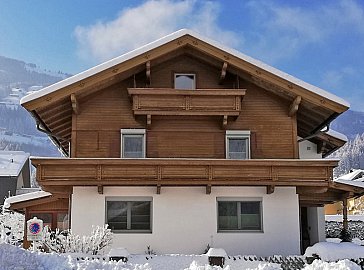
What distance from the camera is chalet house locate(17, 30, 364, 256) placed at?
16641 mm

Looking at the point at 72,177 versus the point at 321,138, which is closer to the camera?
the point at 72,177

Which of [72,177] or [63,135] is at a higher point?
[63,135]

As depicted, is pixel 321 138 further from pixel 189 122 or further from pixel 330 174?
pixel 189 122

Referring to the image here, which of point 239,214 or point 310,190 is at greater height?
point 310,190

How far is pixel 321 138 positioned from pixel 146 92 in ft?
24.4

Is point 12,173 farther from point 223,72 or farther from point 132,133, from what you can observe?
point 223,72

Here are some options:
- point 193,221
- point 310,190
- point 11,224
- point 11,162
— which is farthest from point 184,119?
point 11,162

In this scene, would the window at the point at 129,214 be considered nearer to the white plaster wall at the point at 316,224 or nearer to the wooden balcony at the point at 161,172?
the wooden balcony at the point at 161,172

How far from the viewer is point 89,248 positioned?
14.8m

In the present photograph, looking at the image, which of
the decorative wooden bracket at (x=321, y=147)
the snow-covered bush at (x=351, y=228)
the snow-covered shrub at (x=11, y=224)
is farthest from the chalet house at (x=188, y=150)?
the snow-covered shrub at (x=11, y=224)

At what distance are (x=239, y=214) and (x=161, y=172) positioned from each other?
298 centimetres

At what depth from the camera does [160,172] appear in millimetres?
16453

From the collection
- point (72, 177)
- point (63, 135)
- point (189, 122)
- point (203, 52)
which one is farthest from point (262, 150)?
point (63, 135)

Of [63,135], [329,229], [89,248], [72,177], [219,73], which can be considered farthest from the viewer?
[329,229]
